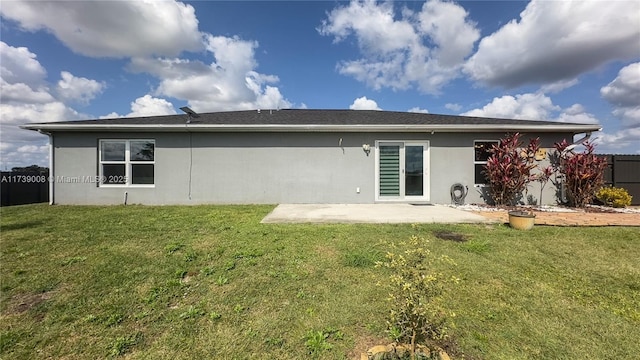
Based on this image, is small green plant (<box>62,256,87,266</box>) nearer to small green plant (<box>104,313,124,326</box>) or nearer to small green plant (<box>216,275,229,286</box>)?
small green plant (<box>104,313,124,326</box>)

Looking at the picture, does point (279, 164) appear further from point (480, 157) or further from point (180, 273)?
point (480, 157)

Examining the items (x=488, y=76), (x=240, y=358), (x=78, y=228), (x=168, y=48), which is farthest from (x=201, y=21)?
(x=488, y=76)

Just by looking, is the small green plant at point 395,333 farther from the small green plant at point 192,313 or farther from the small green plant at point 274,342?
the small green plant at point 192,313

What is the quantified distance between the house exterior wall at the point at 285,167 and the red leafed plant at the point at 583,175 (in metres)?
0.69

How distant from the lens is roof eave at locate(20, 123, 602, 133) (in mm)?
8820

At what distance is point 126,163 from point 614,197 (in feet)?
54.2

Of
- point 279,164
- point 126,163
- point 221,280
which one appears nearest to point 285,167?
point 279,164

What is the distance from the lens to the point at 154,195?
9.36m

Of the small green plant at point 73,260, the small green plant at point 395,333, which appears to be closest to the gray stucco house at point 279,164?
the small green plant at point 73,260

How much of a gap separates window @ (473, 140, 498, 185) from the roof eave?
0.54 m

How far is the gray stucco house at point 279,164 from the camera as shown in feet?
30.6

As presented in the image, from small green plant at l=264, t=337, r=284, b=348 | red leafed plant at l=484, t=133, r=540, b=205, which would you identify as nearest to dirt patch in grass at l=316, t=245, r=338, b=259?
small green plant at l=264, t=337, r=284, b=348

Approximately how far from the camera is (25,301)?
116 inches

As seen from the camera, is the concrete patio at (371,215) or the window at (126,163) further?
the window at (126,163)
